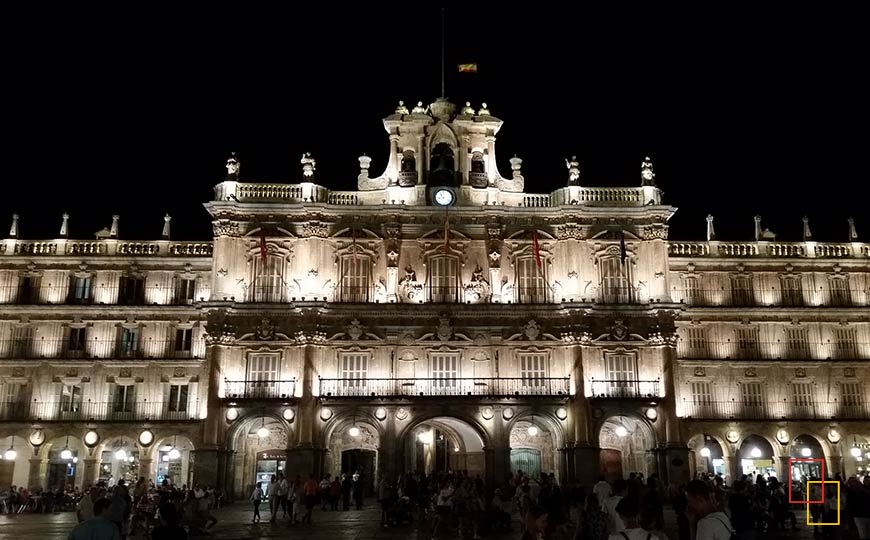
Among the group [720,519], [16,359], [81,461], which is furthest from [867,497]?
[16,359]

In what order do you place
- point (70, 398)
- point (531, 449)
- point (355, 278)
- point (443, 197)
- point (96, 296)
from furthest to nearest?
point (96, 296) → point (70, 398) → point (443, 197) → point (531, 449) → point (355, 278)

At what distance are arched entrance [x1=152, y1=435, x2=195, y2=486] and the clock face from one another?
63.3ft

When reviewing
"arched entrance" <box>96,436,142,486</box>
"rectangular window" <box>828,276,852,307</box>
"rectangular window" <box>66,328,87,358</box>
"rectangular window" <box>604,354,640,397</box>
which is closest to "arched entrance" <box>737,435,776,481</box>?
"rectangular window" <box>604,354,640,397</box>

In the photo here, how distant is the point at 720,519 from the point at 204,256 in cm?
4448

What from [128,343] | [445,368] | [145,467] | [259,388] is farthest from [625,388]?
[128,343]

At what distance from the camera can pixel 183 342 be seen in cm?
5009

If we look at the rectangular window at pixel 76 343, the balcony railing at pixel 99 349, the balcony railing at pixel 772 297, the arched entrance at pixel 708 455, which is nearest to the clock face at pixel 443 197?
the balcony railing at pixel 772 297

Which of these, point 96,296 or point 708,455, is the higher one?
point 96,296

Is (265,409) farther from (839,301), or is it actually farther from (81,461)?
(839,301)

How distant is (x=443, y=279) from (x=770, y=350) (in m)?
20.0

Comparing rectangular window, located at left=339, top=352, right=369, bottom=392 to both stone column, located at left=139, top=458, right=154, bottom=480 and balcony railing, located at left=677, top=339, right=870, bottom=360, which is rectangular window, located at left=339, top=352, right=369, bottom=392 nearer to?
stone column, located at left=139, top=458, right=154, bottom=480

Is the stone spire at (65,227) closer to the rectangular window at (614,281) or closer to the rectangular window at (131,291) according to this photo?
the rectangular window at (131,291)

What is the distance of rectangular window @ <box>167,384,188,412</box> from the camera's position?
160 feet

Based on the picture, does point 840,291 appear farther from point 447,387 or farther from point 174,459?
point 174,459
